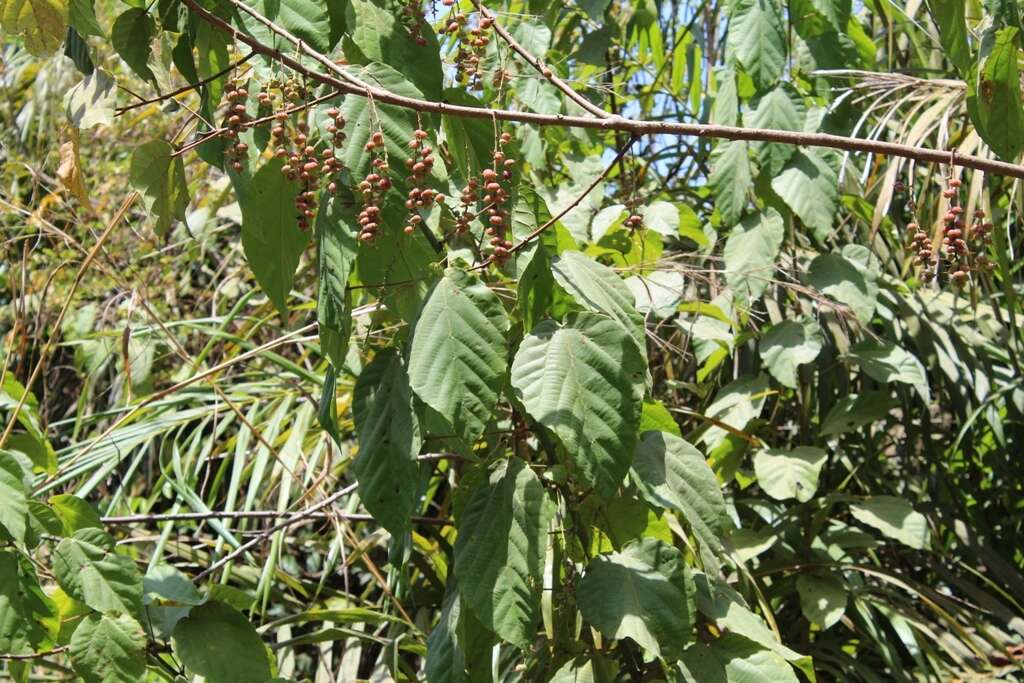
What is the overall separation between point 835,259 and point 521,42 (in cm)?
69

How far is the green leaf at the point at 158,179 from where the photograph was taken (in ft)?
4.16

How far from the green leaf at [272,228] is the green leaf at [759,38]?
2.79ft

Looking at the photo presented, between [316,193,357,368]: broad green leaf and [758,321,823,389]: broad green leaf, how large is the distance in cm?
104

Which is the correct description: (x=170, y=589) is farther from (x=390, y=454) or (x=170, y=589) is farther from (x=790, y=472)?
(x=790, y=472)

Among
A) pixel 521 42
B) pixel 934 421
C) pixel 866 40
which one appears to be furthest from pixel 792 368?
pixel 934 421

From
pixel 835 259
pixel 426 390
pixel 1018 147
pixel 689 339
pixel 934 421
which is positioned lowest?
pixel 934 421

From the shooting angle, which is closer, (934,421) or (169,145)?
(169,145)

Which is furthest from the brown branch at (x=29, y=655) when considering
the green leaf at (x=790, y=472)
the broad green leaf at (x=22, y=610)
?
the green leaf at (x=790, y=472)

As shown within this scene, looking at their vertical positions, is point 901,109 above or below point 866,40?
below

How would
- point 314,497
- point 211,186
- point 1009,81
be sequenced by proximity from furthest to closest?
point 211,186 → point 314,497 → point 1009,81

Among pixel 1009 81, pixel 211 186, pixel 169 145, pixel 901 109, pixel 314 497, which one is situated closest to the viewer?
pixel 1009 81

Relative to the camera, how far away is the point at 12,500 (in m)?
1.25

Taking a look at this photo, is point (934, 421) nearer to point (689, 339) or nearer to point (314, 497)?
point (689, 339)

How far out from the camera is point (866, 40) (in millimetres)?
1974
